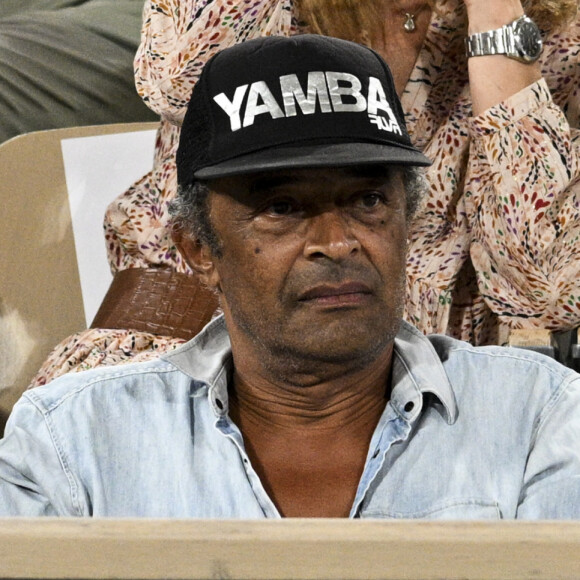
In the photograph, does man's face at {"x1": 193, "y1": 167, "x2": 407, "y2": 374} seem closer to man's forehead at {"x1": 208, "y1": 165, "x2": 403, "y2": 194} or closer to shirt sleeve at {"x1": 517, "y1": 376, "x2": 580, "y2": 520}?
man's forehead at {"x1": 208, "y1": 165, "x2": 403, "y2": 194}

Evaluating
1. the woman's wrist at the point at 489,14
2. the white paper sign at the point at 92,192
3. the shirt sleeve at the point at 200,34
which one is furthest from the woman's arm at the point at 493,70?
the white paper sign at the point at 92,192

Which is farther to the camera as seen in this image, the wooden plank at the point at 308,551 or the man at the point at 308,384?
the man at the point at 308,384

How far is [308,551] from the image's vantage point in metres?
0.56

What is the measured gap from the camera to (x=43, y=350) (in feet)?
7.13

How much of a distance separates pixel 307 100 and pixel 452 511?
41 cm

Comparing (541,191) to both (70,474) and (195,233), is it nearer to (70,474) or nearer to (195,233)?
(195,233)

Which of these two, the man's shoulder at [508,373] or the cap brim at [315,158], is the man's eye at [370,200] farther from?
the man's shoulder at [508,373]

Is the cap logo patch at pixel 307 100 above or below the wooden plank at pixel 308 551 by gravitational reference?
above

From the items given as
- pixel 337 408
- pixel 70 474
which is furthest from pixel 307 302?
pixel 70 474

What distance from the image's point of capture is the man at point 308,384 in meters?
1.09

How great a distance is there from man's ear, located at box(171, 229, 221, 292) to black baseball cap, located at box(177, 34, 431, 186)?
0.45ft

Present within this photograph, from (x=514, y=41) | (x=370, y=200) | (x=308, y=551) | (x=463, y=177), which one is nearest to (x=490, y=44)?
(x=514, y=41)

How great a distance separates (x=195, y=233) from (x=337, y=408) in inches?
9.8

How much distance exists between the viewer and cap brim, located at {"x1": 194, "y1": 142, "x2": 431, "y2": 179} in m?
1.07
